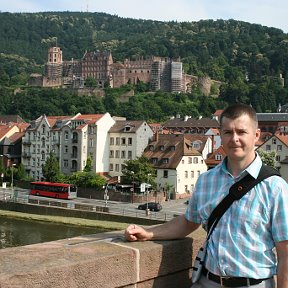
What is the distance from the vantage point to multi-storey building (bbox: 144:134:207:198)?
4525cm

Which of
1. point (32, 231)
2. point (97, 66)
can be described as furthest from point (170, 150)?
point (97, 66)

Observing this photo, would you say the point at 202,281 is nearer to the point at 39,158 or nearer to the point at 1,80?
the point at 39,158

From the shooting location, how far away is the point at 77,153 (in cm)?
5256

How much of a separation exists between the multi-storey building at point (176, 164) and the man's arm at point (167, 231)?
4064 cm

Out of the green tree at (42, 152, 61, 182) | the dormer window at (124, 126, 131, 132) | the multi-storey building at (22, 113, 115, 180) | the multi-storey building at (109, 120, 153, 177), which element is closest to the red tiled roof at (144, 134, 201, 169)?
the multi-storey building at (109, 120, 153, 177)

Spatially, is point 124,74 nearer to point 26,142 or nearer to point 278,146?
point 26,142

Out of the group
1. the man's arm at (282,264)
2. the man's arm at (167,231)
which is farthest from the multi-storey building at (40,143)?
the man's arm at (282,264)

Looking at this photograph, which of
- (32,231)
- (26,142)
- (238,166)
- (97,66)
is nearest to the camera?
(238,166)

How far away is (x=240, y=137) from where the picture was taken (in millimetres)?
3713

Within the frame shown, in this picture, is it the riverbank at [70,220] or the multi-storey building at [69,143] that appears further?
the multi-storey building at [69,143]

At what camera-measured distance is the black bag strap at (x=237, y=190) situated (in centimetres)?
361

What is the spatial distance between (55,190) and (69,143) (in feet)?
28.4

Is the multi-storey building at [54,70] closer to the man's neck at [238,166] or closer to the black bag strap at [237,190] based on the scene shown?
the man's neck at [238,166]

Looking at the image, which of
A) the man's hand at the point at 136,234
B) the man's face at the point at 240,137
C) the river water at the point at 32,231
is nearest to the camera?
the man's face at the point at 240,137
